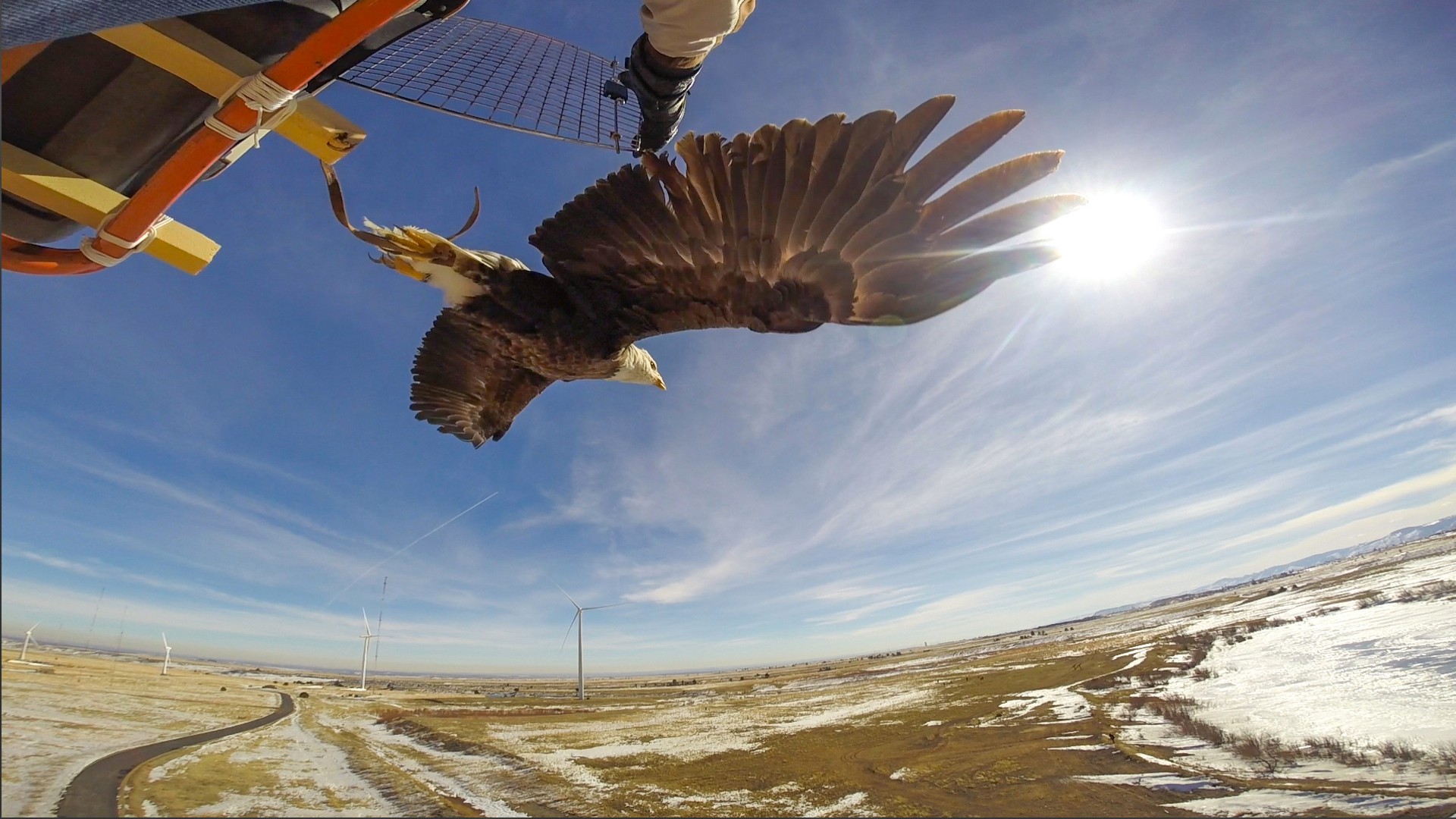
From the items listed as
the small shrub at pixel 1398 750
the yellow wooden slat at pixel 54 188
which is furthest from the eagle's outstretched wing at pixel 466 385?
the small shrub at pixel 1398 750

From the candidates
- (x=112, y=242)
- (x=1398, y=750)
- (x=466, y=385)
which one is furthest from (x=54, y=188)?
(x=1398, y=750)

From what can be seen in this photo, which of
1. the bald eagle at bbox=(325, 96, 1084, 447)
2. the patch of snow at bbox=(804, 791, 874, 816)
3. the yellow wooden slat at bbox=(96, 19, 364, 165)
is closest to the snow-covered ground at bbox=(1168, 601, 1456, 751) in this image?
the patch of snow at bbox=(804, 791, 874, 816)

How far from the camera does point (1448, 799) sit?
6086 mm

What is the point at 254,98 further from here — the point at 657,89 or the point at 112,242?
the point at 657,89

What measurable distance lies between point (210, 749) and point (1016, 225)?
6.25m

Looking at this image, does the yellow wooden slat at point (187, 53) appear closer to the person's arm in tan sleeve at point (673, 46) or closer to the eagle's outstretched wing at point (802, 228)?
the person's arm in tan sleeve at point (673, 46)

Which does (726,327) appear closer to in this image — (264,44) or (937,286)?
(937,286)

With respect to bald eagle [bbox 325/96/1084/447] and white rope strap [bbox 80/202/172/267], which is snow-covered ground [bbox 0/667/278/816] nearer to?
white rope strap [bbox 80/202/172/267]

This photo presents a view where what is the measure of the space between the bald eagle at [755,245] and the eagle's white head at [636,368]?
28 mm

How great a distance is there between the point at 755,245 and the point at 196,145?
77.5 inches

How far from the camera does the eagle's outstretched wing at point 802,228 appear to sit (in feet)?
6.82

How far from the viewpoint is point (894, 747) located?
40.8 ft

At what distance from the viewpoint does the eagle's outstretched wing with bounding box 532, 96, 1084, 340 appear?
208cm

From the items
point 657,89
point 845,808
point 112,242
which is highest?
point 657,89
